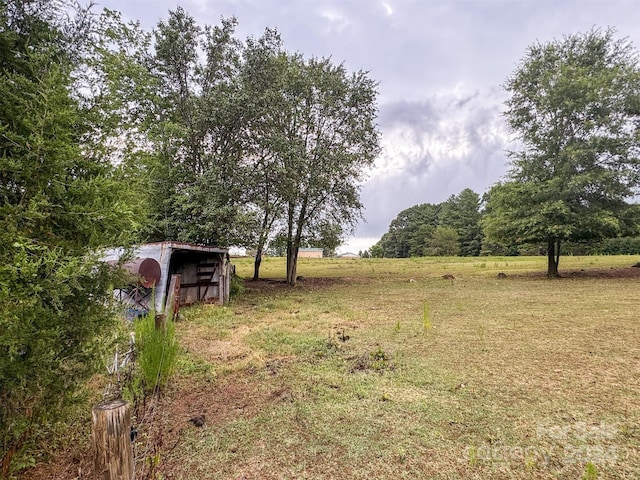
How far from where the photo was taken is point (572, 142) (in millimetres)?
14516

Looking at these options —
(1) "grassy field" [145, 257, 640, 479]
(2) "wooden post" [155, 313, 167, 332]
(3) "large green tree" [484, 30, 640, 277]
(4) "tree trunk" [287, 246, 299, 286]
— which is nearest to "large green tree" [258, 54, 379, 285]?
(4) "tree trunk" [287, 246, 299, 286]

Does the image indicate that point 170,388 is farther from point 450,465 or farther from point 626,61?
point 626,61

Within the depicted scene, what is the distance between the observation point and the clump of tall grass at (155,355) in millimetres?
3572

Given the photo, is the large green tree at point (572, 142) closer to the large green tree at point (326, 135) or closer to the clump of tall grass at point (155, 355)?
the large green tree at point (326, 135)

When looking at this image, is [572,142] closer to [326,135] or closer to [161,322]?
[326,135]

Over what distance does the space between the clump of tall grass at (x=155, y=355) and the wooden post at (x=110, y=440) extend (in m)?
1.72

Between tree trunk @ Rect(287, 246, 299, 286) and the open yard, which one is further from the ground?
tree trunk @ Rect(287, 246, 299, 286)

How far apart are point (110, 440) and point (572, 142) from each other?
61.1 ft

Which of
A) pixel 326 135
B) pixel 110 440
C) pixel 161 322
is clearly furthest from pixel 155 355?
pixel 326 135

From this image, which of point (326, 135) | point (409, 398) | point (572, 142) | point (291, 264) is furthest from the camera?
point (291, 264)

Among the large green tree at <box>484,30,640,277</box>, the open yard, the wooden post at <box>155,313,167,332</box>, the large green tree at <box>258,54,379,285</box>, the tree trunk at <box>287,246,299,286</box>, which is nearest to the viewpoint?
the open yard

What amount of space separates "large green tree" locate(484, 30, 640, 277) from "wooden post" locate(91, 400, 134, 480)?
15.7 metres

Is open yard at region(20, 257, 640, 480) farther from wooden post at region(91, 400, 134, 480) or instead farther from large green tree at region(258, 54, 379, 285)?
large green tree at region(258, 54, 379, 285)

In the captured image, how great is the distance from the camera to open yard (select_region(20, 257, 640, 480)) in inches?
101
